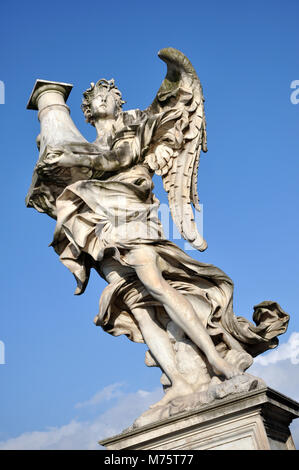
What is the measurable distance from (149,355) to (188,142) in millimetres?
2488

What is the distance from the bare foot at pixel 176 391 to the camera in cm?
514

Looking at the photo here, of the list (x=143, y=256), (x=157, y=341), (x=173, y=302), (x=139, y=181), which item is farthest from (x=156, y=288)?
(x=139, y=181)

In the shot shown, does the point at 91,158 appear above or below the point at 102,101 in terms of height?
below

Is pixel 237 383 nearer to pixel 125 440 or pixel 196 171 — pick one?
pixel 125 440

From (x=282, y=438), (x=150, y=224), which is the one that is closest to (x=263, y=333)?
(x=282, y=438)

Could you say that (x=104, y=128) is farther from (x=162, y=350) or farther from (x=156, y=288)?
(x=162, y=350)

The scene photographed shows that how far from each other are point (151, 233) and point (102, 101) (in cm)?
196

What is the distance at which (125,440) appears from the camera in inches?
198

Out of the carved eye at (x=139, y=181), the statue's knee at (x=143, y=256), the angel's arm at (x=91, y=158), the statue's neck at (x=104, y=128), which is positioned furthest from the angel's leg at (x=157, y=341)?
the statue's neck at (x=104, y=128)

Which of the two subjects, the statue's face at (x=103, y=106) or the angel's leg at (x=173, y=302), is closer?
the angel's leg at (x=173, y=302)

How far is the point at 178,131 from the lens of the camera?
657cm

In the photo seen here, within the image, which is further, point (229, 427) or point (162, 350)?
point (162, 350)

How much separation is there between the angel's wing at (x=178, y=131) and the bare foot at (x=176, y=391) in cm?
204

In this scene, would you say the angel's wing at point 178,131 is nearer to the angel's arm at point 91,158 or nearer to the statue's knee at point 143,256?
the angel's arm at point 91,158
